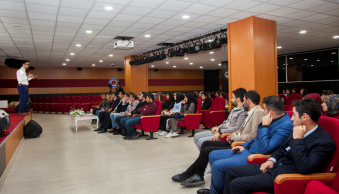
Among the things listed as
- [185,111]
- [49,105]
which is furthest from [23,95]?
[49,105]

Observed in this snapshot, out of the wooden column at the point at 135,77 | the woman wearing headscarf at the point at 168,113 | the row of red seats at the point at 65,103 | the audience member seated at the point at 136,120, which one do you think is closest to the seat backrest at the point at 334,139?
the audience member seated at the point at 136,120

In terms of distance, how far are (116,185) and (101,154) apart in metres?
1.75

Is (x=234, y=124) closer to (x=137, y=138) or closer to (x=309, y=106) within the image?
(x=309, y=106)

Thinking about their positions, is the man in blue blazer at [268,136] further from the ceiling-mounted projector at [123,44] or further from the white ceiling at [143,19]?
the ceiling-mounted projector at [123,44]

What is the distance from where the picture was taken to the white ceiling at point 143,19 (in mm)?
5082

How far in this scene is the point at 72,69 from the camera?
1811 centimetres

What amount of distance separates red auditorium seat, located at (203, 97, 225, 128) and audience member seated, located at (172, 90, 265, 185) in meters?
3.85

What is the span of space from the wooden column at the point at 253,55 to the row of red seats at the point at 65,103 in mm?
10123

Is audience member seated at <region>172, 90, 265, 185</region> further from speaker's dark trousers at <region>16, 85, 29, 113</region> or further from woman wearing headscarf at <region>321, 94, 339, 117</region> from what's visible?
speaker's dark trousers at <region>16, 85, 29, 113</region>

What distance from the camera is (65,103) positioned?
1398cm

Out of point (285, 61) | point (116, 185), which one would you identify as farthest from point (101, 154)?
point (285, 61)

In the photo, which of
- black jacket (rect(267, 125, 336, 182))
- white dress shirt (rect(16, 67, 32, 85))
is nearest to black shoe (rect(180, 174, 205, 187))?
black jacket (rect(267, 125, 336, 182))

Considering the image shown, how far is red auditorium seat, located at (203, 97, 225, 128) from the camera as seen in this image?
23.3 ft

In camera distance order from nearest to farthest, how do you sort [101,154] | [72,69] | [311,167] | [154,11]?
[311,167], [101,154], [154,11], [72,69]
